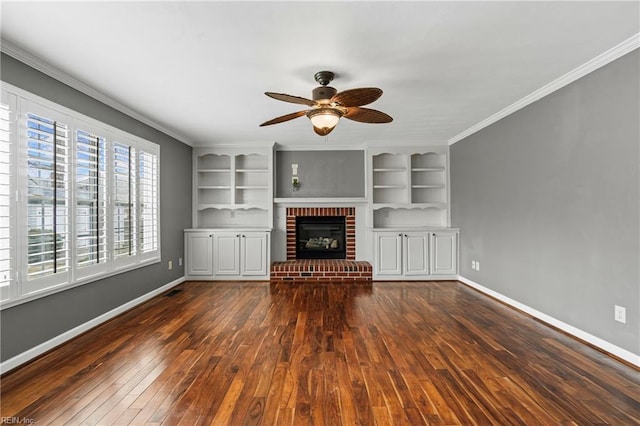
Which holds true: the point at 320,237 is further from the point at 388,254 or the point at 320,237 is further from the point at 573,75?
the point at 573,75

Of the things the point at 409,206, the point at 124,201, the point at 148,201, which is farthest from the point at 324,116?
the point at 409,206

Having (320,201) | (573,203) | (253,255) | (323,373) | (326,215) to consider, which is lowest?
(323,373)

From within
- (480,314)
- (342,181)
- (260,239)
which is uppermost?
(342,181)

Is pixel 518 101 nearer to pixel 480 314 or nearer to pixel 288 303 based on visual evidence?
pixel 480 314

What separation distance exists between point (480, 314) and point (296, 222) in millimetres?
3458

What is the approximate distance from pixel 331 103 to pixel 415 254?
3.48 meters

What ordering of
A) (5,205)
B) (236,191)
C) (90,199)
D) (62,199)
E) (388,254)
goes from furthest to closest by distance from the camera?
(236,191), (388,254), (90,199), (62,199), (5,205)

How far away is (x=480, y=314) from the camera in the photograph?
3.57 meters

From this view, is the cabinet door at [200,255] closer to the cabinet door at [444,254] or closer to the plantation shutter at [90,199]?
the plantation shutter at [90,199]

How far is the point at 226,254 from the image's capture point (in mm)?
5367

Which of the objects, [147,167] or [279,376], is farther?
[147,167]

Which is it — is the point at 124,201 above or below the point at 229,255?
above

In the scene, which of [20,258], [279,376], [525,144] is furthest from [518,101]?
[20,258]

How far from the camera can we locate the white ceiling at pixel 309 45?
193 centimetres
